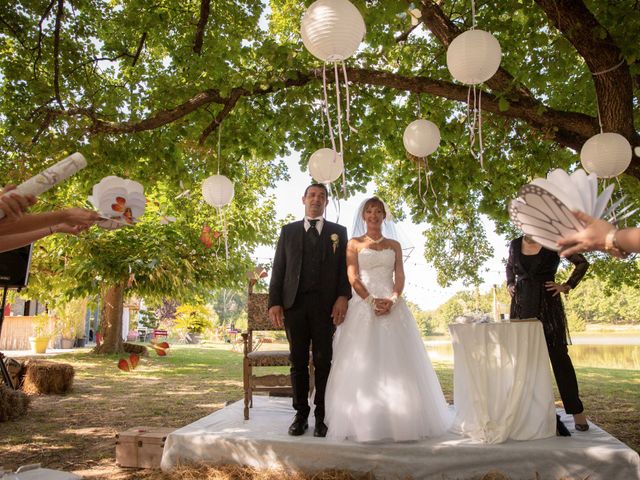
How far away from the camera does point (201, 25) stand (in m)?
6.11

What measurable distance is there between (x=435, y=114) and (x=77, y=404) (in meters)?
5.90

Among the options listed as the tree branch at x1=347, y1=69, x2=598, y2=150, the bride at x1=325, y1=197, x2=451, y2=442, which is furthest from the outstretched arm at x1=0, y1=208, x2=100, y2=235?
the tree branch at x1=347, y1=69, x2=598, y2=150

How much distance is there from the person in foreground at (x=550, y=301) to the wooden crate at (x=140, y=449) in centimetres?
291

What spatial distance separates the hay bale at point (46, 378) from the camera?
6.66 metres

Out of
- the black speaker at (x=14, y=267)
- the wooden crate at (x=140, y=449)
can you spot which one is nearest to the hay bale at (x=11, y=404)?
the black speaker at (x=14, y=267)

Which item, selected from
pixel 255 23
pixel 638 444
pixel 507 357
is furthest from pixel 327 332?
pixel 255 23

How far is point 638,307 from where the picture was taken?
2688 cm

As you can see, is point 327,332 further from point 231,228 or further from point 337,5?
point 231,228

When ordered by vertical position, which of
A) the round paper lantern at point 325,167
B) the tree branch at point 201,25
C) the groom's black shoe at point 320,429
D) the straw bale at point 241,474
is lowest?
the straw bale at point 241,474

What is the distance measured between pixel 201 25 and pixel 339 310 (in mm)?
4466

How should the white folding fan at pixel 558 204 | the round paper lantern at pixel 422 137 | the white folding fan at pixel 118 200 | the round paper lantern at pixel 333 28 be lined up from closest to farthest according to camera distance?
the white folding fan at pixel 558 204
the white folding fan at pixel 118 200
the round paper lantern at pixel 333 28
the round paper lantern at pixel 422 137

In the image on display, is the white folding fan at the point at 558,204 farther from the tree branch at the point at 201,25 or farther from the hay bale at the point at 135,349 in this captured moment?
the hay bale at the point at 135,349

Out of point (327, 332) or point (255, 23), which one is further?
point (255, 23)

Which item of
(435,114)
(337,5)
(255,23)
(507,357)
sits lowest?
(507,357)
